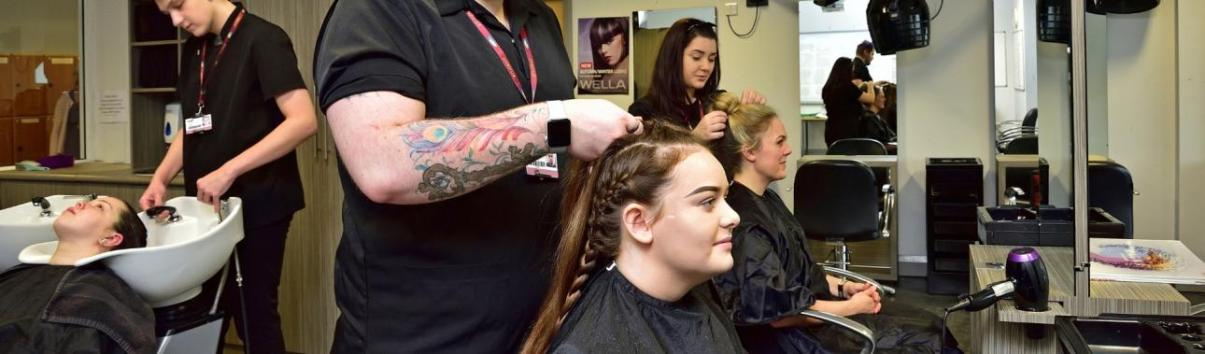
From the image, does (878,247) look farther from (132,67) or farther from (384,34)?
(384,34)

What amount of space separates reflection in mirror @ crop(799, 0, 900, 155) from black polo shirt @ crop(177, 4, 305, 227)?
3.45 m

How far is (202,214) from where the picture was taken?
2500 millimetres

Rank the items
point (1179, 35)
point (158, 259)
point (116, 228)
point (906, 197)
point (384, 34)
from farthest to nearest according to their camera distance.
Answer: point (906, 197), point (1179, 35), point (116, 228), point (158, 259), point (384, 34)

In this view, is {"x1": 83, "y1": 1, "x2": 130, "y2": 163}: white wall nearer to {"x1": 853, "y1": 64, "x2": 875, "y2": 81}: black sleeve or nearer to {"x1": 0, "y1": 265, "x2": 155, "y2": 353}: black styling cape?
{"x1": 0, "y1": 265, "x2": 155, "y2": 353}: black styling cape

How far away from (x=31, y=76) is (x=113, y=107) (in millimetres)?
918

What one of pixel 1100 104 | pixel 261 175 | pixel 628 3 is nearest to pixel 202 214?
pixel 261 175

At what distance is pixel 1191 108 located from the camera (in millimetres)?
3348

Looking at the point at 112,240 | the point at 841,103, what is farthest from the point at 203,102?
the point at 841,103

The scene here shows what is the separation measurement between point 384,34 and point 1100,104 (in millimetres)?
2288

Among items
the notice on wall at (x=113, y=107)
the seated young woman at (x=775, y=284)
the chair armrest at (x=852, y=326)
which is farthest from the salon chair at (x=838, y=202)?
the notice on wall at (x=113, y=107)

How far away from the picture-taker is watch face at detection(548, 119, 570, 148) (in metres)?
1.02

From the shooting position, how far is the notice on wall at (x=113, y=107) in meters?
4.82

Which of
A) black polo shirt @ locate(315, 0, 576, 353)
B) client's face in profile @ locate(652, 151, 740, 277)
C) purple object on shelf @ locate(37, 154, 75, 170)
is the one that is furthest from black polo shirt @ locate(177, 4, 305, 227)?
purple object on shelf @ locate(37, 154, 75, 170)

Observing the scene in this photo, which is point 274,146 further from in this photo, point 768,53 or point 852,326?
point 768,53
